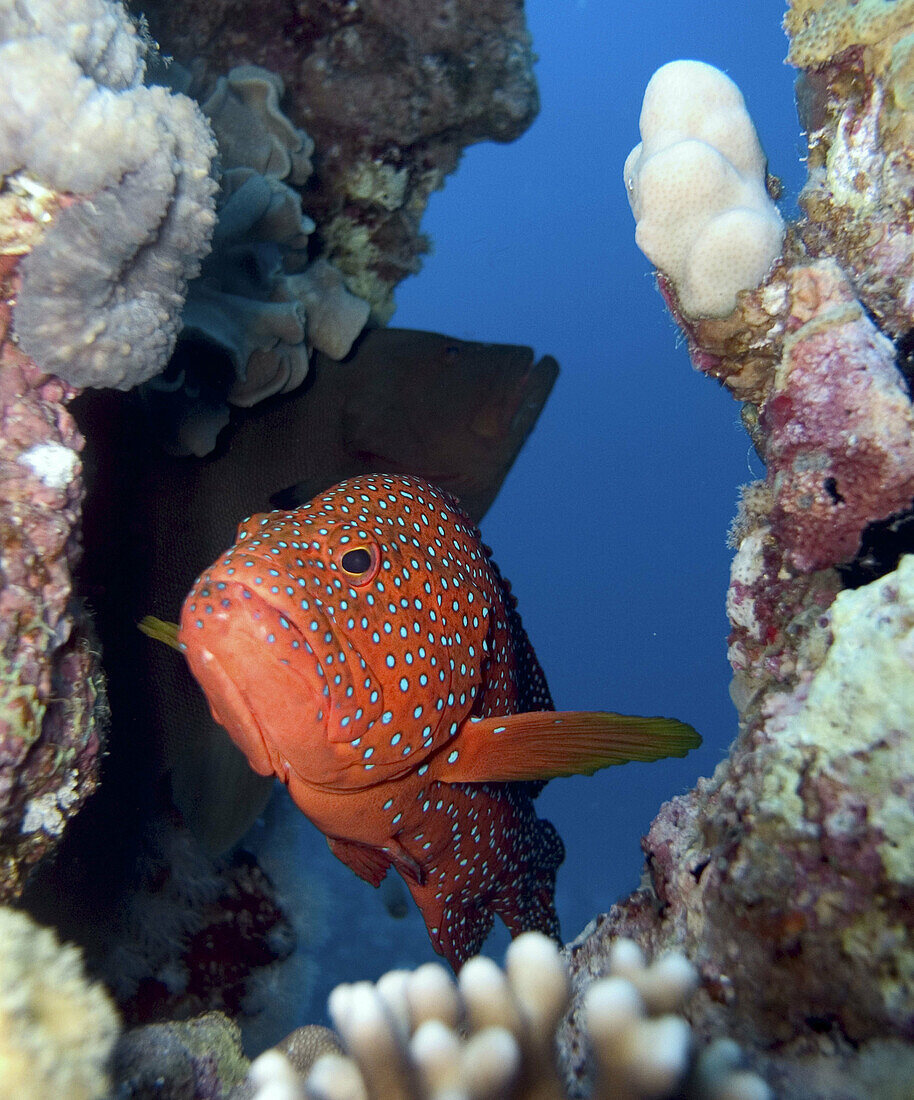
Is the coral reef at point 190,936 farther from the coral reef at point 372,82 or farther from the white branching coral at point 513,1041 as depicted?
the coral reef at point 372,82

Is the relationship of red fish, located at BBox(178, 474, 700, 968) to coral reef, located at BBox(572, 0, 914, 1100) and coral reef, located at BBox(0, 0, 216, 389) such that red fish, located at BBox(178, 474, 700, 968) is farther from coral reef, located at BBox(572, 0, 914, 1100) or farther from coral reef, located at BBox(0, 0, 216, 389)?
coral reef, located at BBox(0, 0, 216, 389)

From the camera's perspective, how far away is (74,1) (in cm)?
217

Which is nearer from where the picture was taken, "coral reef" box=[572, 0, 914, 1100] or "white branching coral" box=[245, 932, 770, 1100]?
"white branching coral" box=[245, 932, 770, 1100]

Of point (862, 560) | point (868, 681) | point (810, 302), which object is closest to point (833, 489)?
point (862, 560)

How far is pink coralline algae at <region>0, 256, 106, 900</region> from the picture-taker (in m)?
2.19

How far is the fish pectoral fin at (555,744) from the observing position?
2.58 m

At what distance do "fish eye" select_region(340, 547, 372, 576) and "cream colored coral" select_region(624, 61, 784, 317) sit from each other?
1903 millimetres

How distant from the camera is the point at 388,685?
2.82m

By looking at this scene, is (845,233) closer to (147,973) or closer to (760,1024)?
(760,1024)

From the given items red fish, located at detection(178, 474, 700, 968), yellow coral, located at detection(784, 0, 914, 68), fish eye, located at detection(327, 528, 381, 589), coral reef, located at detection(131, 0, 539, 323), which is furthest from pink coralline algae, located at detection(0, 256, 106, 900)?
coral reef, located at detection(131, 0, 539, 323)

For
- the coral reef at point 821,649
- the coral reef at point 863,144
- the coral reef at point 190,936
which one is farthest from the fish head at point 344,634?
the coral reef at point 190,936

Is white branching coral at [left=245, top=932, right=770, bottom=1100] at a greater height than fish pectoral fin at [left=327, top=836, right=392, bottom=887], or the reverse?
white branching coral at [left=245, top=932, right=770, bottom=1100]

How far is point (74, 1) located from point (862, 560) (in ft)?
10.7

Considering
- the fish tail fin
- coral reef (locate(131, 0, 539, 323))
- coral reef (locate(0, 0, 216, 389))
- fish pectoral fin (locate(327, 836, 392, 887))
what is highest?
coral reef (locate(131, 0, 539, 323))
